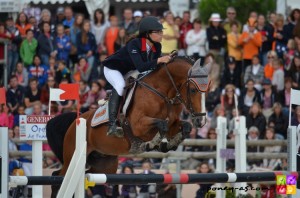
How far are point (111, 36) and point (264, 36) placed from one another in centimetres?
287

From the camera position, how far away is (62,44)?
733 inches

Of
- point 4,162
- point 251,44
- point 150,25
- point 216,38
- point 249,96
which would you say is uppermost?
point 216,38

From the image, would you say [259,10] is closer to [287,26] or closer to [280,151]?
[287,26]

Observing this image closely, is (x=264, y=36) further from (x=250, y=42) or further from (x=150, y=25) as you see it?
(x=150, y=25)

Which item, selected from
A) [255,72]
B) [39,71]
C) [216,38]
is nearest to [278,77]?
[255,72]

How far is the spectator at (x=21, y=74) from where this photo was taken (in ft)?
60.0

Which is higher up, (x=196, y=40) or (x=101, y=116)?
(x=196, y=40)

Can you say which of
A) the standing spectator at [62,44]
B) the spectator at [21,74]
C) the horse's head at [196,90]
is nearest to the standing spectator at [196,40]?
the standing spectator at [62,44]

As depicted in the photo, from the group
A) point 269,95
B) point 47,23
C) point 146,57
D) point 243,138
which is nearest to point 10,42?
point 47,23

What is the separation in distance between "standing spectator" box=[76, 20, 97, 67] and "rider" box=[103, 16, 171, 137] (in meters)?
6.99

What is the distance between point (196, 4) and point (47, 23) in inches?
128

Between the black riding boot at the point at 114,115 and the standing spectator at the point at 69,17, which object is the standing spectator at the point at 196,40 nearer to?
the standing spectator at the point at 69,17

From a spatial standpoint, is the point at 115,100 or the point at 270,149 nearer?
the point at 115,100

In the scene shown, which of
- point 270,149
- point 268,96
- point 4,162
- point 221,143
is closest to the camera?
point 4,162
